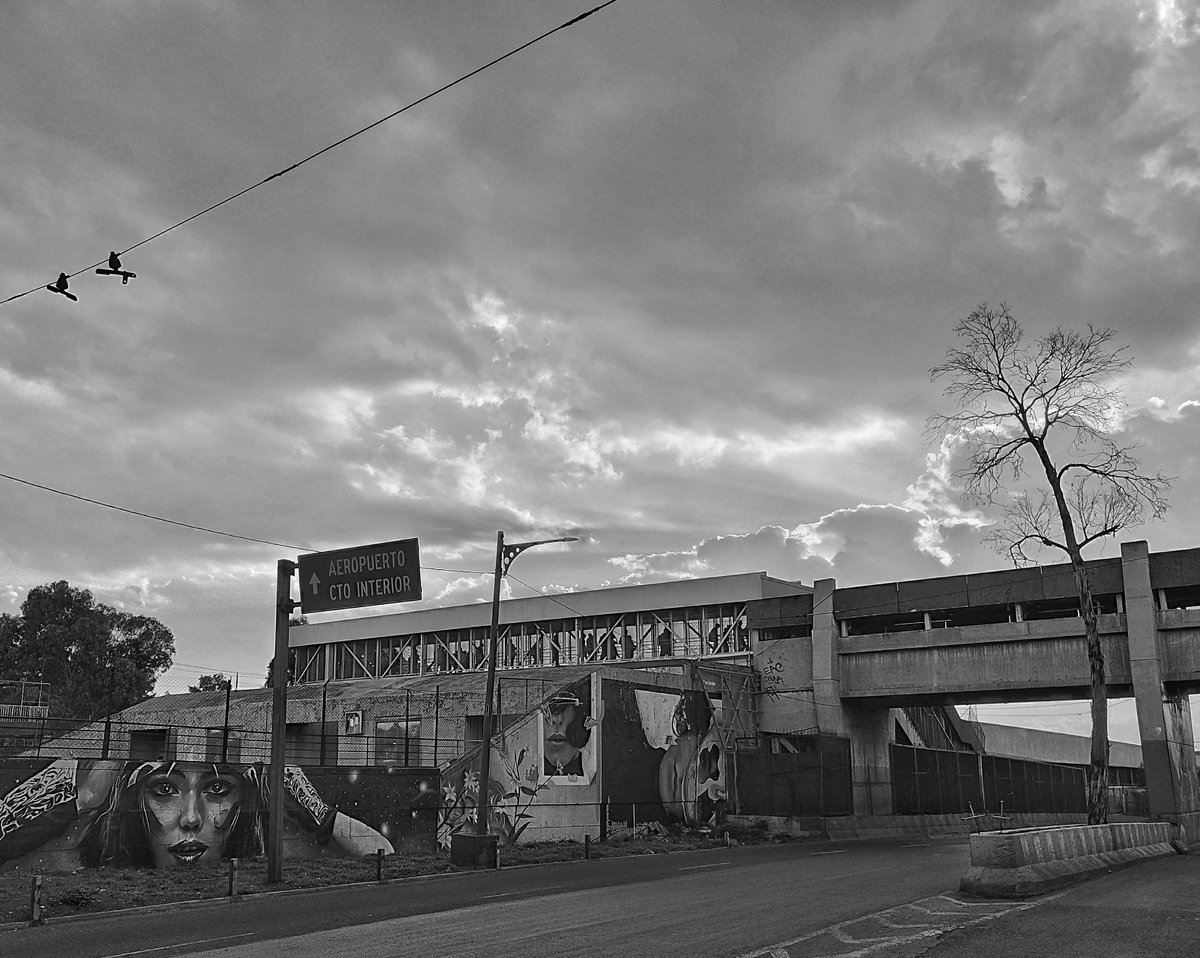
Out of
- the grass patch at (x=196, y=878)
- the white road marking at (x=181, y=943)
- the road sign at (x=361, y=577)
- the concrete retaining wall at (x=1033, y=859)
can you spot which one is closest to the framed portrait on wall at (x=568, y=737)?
the grass patch at (x=196, y=878)

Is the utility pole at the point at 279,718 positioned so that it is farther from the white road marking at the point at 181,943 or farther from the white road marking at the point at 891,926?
the white road marking at the point at 891,926

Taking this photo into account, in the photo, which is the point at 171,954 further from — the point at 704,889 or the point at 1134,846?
the point at 1134,846

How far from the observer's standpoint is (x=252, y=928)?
16.3m

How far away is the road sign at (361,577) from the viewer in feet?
75.2

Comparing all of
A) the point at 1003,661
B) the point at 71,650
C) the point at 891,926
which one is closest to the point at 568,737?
the point at 1003,661

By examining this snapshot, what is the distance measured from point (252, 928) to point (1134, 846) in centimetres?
2041

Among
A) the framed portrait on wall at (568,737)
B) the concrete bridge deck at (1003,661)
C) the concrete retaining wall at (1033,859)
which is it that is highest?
the concrete bridge deck at (1003,661)

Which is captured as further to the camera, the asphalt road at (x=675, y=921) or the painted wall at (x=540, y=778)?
the painted wall at (x=540, y=778)

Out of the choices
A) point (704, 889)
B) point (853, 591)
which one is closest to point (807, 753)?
point (853, 591)

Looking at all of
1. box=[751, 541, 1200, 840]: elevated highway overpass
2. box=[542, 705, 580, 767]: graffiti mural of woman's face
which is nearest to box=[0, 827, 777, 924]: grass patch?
box=[542, 705, 580, 767]: graffiti mural of woman's face

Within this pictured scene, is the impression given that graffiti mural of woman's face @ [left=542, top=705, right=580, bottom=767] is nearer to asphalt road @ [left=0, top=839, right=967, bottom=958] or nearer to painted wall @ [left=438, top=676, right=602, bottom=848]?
painted wall @ [left=438, top=676, right=602, bottom=848]

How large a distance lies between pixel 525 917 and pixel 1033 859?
8.51m

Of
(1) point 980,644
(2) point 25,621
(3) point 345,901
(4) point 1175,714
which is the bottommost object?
(3) point 345,901

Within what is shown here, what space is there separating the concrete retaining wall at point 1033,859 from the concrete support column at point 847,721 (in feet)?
95.3
